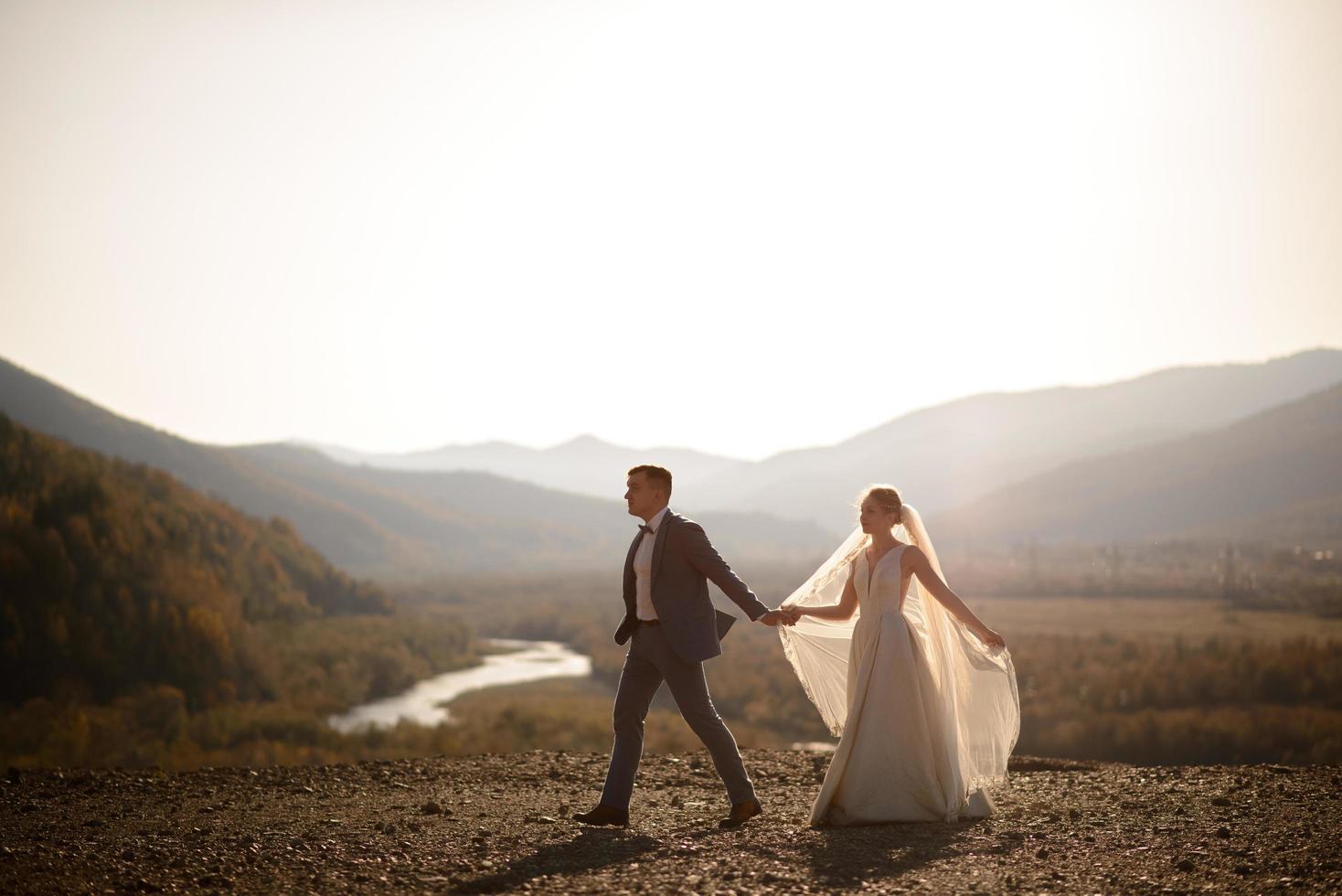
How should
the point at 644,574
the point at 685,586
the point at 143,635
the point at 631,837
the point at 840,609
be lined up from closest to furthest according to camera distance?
the point at 631,837
the point at 685,586
the point at 644,574
the point at 840,609
the point at 143,635

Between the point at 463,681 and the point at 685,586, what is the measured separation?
72840 millimetres

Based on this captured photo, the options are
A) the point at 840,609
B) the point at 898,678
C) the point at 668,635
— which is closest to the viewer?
the point at 668,635

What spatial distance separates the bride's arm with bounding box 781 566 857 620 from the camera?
369 inches

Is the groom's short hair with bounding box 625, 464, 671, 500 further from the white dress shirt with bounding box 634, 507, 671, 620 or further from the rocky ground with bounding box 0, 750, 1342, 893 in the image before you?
the rocky ground with bounding box 0, 750, 1342, 893

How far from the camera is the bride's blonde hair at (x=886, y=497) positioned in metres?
9.06

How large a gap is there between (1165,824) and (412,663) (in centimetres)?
7997

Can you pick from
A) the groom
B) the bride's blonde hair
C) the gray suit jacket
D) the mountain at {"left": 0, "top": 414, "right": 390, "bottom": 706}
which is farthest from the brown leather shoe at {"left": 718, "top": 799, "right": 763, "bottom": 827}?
the mountain at {"left": 0, "top": 414, "right": 390, "bottom": 706}

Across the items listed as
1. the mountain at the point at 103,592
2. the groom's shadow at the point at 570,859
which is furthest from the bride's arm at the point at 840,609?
the mountain at the point at 103,592

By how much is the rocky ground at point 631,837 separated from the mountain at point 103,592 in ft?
186

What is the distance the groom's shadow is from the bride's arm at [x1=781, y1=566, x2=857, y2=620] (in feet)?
7.74

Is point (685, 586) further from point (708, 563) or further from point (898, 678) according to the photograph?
point (898, 678)

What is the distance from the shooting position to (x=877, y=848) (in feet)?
24.4

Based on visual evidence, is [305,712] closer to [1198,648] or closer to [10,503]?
[10,503]

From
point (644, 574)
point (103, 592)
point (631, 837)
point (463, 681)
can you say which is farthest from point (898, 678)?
point (463, 681)
